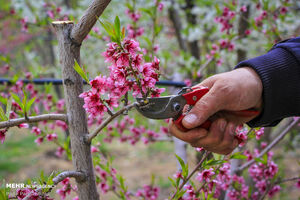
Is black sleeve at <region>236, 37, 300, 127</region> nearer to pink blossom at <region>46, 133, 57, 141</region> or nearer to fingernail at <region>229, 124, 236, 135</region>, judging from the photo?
fingernail at <region>229, 124, 236, 135</region>

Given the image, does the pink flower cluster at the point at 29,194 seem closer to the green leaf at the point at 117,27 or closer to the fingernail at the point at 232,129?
the green leaf at the point at 117,27

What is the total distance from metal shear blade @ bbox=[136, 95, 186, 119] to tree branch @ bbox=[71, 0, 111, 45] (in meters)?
0.39

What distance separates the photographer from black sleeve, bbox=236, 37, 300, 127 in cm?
134

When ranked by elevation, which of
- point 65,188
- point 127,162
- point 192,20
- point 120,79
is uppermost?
point 192,20

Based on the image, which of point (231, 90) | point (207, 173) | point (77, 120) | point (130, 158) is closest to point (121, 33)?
point (77, 120)

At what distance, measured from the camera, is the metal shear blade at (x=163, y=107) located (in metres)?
1.22

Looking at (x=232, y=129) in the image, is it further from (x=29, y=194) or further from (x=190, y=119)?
(x=29, y=194)

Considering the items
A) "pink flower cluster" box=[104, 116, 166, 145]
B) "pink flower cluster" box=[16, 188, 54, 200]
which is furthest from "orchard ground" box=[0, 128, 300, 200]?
"pink flower cluster" box=[16, 188, 54, 200]

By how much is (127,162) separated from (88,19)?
6.65 m

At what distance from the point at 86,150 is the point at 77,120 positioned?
6.0 inches

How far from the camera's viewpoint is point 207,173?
1434mm

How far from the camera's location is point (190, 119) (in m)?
1.25

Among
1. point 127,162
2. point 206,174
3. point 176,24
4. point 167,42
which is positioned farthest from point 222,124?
point 127,162

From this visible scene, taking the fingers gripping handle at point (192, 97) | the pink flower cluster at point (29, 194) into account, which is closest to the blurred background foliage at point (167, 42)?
the fingers gripping handle at point (192, 97)
